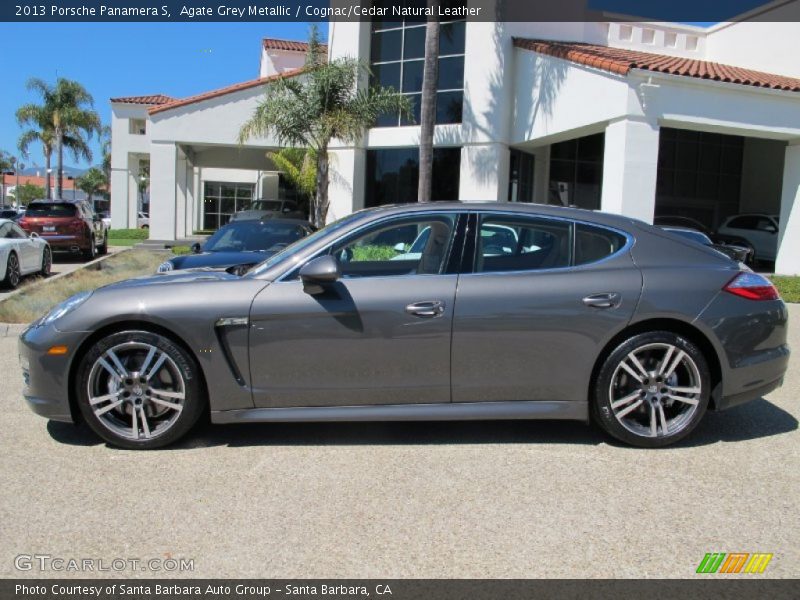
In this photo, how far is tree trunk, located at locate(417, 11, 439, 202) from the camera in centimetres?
1528

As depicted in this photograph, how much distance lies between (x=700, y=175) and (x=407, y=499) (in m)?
24.3

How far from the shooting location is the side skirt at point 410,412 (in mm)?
4184

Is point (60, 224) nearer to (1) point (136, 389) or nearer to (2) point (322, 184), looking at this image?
(2) point (322, 184)

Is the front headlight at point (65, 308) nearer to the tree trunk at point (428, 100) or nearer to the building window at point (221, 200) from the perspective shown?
the tree trunk at point (428, 100)

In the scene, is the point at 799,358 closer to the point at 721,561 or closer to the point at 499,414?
the point at 499,414

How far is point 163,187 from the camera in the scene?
73.9 ft

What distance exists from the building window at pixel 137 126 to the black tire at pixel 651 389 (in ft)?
124

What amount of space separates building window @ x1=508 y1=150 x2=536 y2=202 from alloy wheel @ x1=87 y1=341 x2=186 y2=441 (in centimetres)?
1551

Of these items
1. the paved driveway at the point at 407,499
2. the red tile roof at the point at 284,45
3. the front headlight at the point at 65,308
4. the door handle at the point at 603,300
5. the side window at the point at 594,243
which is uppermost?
the red tile roof at the point at 284,45

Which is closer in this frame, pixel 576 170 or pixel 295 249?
pixel 295 249

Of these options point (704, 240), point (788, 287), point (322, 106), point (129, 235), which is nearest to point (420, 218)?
point (704, 240)

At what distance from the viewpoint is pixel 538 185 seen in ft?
68.5

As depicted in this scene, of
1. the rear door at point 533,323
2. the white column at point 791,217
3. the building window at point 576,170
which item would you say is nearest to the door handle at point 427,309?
the rear door at point 533,323

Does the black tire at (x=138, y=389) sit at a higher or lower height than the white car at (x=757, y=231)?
lower
